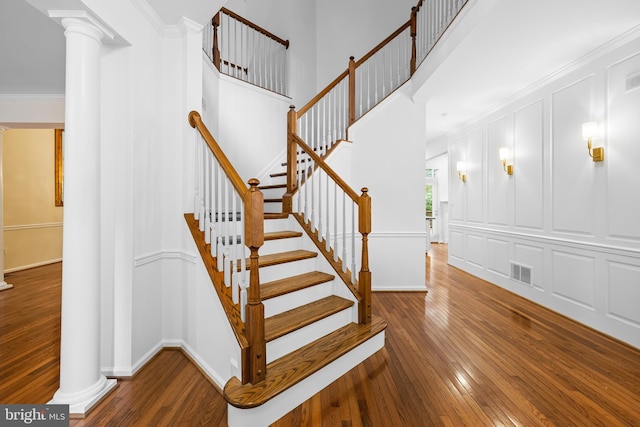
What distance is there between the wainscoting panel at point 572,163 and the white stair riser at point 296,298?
9.05 ft

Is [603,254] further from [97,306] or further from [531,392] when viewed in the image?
[97,306]

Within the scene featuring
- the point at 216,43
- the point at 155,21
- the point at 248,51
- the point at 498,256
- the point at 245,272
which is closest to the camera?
the point at 245,272

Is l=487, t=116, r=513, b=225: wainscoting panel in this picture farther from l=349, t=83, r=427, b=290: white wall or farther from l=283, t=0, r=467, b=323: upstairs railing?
l=283, t=0, r=467, b=323: upstairs railing

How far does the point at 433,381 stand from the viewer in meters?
1.94

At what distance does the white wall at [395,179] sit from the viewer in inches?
159

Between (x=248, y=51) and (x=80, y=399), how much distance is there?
4.83 metres

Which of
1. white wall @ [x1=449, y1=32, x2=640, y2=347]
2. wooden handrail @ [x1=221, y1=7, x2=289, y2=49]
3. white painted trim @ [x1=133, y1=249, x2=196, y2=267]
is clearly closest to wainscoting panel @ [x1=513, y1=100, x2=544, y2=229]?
white wall @ [x1=449, y1=32, x2=640, y2=347]

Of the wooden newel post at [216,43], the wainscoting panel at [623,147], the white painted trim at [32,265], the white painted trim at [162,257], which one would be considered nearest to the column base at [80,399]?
the white painted trim at [162,257]

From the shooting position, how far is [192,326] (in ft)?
7.23

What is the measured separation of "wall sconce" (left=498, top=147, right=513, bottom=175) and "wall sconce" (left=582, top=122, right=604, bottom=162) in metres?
1.15

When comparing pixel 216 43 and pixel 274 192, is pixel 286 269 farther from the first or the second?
pixel 216 43

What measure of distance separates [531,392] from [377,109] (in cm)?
352

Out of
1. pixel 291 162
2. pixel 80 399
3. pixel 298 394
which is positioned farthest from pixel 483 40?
pixel 80 399

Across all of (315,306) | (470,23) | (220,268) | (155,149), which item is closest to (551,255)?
(470,23)
